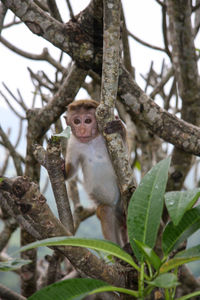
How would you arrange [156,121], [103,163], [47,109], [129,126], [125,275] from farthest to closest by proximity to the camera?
[129,126]
[103,163]
[47,109]
[156,121]
[125,275]

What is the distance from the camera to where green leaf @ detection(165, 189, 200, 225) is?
80 cm

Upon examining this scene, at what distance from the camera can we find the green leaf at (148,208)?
98cm

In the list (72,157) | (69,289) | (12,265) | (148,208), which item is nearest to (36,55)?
(72,157)

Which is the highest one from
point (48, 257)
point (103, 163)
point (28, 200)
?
point (103, 163)

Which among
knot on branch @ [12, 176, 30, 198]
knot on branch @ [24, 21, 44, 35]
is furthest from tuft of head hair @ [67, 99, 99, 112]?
knot on branch @ [12, 176, 30, 198]

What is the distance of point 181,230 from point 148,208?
11 cm

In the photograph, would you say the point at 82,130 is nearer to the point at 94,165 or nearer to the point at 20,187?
the point at 94,165

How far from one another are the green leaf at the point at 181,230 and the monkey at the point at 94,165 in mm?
1509

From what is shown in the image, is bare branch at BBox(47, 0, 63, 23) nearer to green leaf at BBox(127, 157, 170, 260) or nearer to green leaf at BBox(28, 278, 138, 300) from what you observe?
green leaf at BBox(127, 157, 170, 260)

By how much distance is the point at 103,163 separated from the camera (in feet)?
8.91

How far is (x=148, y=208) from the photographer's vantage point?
997mm

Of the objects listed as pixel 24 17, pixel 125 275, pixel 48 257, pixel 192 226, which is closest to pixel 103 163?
pixel 48 257

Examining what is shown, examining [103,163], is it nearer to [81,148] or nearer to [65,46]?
[81,148]

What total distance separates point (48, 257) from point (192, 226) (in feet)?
4.44
